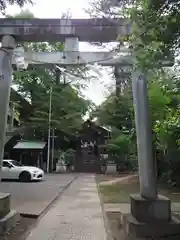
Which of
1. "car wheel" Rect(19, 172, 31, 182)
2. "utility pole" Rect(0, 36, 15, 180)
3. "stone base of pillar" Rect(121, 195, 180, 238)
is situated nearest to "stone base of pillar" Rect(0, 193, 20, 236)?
"utility pole" Rect(0, 36, 15, 180)

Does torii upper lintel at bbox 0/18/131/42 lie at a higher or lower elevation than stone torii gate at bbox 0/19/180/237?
higher

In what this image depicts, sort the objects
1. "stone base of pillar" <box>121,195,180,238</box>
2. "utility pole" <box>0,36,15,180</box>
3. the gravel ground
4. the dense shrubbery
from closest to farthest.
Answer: "stone base of pillar" <box>121,195,180,238</box>
the gravel ground
"utility pole" <box>0,36,15,180</box>
the dense shrubbery

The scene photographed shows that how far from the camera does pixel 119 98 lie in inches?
1353

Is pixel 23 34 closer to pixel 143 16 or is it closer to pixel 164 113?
pixel 143 16

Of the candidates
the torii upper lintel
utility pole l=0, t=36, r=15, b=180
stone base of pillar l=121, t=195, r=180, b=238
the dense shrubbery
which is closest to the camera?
stone base of pillar l=121, t=195, r=180, b=238

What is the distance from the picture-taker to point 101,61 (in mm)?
8141

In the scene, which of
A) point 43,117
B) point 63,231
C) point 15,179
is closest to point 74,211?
point 63,231

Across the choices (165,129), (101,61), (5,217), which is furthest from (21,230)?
(165,129)

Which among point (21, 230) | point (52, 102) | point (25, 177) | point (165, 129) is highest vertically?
point (52, 102)

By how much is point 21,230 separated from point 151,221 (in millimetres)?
2906

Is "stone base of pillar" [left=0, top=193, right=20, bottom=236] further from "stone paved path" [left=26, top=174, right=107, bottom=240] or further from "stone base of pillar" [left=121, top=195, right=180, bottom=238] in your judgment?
"stone base of pillar" [left=121, top=195, right=180, bottom=238]

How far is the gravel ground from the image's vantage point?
22.0 feet

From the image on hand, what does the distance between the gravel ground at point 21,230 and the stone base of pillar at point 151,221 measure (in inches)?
87.3

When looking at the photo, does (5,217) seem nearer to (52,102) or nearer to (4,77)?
(4,77)
